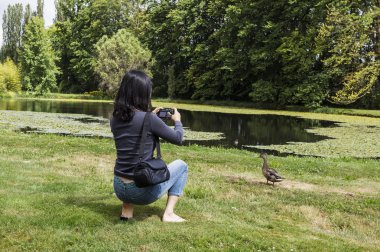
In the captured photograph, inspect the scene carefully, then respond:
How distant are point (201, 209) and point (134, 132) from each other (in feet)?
7.76

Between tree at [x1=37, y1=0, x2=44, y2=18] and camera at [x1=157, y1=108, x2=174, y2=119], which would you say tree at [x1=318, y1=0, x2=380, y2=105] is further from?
tree at [x1=37, y1=0, x2=44, y2=18]

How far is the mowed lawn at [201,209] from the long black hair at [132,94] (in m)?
1.69

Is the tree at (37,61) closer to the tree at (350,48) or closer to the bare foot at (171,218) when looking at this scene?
the tree at (350,48)

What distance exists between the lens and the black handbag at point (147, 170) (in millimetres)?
5898

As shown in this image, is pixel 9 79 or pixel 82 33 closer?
pixel 9 79

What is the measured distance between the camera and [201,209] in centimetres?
771

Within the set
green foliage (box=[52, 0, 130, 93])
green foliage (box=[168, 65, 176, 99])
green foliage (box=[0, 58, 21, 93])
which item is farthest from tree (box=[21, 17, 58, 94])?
green foliage (box=[168, 65, 176, 99])

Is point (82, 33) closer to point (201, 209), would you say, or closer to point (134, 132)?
point (201, 209)

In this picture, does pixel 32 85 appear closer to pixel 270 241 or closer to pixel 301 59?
pixel 301 59

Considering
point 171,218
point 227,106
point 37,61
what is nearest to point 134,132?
point 171,218

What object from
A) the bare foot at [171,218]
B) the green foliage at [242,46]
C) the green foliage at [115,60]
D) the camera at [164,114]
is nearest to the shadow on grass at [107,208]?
the bare foot at [171,218]

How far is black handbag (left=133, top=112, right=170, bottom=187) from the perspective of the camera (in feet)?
19.4

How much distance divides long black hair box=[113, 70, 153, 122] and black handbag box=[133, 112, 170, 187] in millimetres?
205

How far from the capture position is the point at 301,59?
5122 cm
